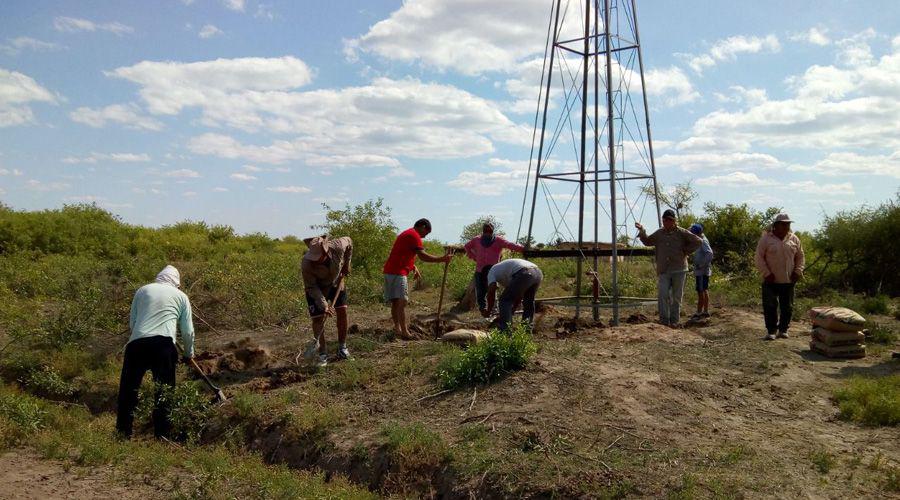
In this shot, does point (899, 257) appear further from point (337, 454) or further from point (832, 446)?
point (337, 454)

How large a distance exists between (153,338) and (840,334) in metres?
7.97

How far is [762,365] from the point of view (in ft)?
Result: 28.9

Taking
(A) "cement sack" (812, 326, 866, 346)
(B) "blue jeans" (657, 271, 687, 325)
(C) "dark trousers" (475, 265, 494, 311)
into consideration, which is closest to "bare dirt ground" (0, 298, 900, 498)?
(A) "cement sack" (812, 326, 866, 346)

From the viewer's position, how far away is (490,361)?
775cm

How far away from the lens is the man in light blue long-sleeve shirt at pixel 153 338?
23.6ft

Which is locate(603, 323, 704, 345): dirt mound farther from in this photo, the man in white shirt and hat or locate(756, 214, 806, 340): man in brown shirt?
the man in white shirt and hat

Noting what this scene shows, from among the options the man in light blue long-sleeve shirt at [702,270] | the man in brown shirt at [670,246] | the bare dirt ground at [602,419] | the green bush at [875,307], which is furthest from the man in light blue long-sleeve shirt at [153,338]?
the green bush at [875,307]

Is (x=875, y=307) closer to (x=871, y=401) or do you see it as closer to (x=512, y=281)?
(x=871, y=401)

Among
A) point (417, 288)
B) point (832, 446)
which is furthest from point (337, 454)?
point (417, 288)

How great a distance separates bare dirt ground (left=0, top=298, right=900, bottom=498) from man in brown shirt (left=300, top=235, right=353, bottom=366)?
514 millimetres

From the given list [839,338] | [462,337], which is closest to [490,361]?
[462,337]

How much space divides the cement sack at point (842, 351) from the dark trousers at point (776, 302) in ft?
2.68

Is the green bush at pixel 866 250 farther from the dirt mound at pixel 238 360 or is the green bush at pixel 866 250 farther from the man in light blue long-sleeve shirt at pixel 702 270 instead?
the dirt mound at pixel 238 360

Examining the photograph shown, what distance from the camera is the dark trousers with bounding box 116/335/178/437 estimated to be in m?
7.23
